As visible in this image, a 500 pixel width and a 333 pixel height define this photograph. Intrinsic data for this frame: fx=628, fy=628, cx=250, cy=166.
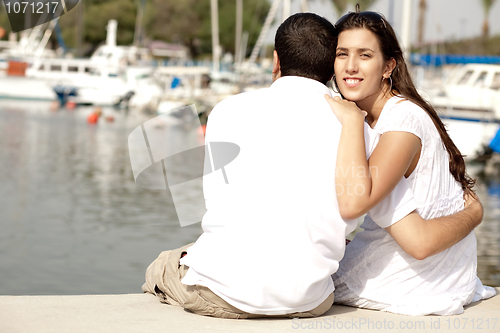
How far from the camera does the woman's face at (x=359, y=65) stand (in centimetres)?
243

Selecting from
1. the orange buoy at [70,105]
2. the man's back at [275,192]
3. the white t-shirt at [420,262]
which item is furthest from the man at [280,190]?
the orange buoy at [70,105]

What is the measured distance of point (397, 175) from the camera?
2.24 m

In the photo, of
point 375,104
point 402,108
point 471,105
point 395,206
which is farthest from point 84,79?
point 395,206

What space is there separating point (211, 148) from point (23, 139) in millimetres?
17401

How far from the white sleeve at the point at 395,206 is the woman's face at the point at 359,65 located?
1.39ft

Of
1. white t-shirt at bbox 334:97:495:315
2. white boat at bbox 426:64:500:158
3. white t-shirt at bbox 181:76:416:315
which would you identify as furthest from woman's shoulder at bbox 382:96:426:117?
white boat at bbox 426:64:500:158

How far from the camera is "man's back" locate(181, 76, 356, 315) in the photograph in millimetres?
2119

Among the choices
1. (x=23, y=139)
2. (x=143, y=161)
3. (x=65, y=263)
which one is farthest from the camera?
(x=23, y=139)

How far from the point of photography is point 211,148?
2.21 m

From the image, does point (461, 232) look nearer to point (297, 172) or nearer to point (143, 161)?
point (297, 172)

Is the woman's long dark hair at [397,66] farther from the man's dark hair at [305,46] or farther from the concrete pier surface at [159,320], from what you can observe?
the concrete pier surface at [159,320]

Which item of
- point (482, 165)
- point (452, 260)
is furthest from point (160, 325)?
point (482, 165)

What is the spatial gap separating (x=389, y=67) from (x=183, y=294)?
1238 millimetres

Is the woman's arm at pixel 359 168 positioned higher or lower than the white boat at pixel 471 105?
higher
